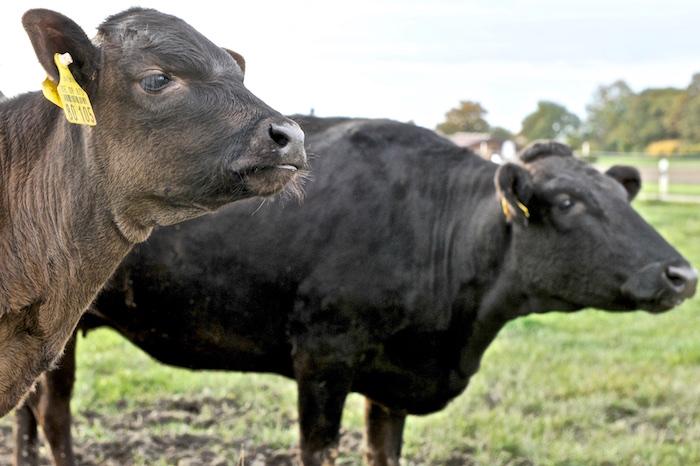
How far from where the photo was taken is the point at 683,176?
3347 cm

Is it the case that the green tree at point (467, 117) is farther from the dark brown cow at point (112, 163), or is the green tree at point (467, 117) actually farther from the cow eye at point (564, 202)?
the dark brown cow at point (112, 163)

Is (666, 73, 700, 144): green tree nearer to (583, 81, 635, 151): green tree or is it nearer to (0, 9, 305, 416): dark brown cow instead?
(583, 81, 635, 151): green tree

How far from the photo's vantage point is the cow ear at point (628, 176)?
4.66m

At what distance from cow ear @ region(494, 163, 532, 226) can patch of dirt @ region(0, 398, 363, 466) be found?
6.95 ft

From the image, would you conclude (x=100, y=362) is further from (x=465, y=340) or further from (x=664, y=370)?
(x=664, y=370)

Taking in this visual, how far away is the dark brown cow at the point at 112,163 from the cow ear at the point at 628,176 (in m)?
2.75

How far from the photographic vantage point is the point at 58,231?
2.76m

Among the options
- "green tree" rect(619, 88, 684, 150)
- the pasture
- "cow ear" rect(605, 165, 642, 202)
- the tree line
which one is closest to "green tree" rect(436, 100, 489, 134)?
the pasture

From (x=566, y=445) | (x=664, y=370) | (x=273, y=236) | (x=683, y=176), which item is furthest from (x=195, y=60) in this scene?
(x=683, y=176)

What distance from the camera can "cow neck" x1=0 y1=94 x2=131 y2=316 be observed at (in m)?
2.73

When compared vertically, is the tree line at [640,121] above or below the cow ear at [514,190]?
above

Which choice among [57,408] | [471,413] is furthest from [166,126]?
[471,413]

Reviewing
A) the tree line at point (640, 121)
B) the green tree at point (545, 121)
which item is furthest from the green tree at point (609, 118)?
the green tree at point (545, 121)

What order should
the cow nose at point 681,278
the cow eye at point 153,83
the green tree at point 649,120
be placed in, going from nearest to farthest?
the cow eye at point 153,83 < the cow nose at point 681,278 < the green tree at point 649,120
